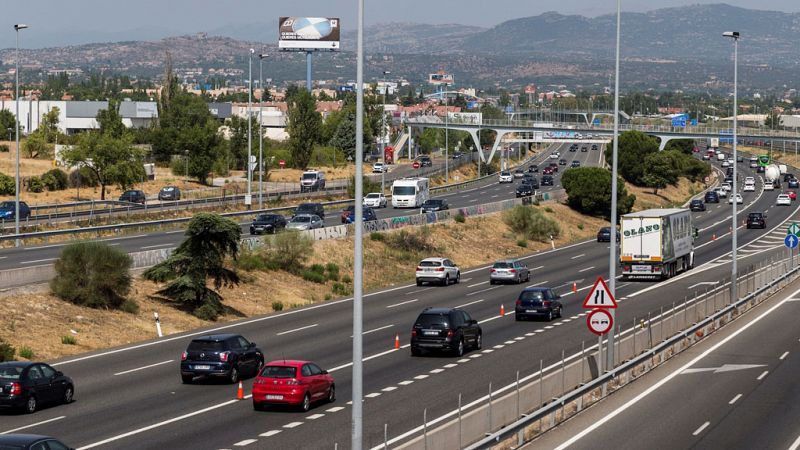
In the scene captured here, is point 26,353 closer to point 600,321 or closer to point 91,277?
point 91,277

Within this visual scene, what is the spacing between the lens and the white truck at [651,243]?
63.1 metres

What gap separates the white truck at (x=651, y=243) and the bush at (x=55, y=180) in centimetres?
5242

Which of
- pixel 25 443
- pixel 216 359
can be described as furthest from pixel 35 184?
pixel 25 443

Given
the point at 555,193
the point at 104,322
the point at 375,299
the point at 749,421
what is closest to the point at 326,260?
the point at 375,299

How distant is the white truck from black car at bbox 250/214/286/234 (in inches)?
772

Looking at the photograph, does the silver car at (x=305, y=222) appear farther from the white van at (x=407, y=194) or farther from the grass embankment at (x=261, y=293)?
the white van at (x=407, y=194)

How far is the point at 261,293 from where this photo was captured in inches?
2153

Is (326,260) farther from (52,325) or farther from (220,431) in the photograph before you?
(220,431)

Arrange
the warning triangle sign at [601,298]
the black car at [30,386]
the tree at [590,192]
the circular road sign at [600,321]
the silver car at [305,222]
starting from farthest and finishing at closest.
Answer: the tree at [590,192], the silver car at [305,222], the warning triangle sign at [601,298], the circular road sign at [600,321], the black car at [30,386]

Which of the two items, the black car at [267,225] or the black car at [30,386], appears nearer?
the black car at [30,386]

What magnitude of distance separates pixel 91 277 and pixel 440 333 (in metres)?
14.0

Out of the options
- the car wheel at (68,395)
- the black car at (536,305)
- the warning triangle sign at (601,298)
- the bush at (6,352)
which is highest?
the warning triangle sign at (601,298)

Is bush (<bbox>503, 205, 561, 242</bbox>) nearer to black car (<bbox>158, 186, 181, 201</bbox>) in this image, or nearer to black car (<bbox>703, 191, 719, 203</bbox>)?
black car (<bbox>158, 186, 181, 201</bbox>)

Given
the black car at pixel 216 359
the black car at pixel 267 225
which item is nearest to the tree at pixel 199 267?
the black car at pixel 216 359
